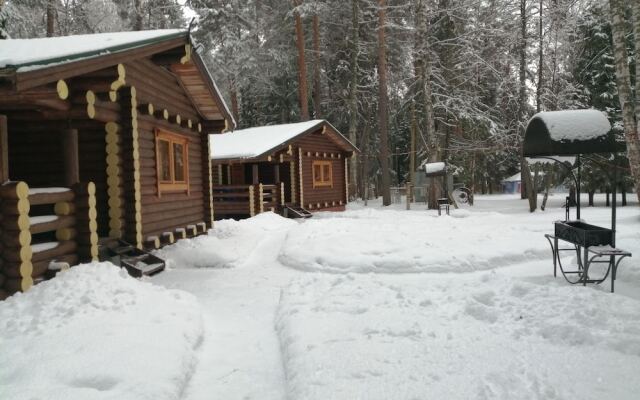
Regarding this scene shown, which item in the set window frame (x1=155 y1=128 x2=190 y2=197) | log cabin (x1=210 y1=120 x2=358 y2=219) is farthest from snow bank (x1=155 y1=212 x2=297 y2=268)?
log cabin (x1=210 y1=120 x2=358 y2=219)

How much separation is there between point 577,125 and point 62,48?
767cm

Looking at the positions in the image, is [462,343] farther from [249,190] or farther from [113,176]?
[249,190]

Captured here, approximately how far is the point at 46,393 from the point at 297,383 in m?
1.91

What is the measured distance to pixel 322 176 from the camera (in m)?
23.2

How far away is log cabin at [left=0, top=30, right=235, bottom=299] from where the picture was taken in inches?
213

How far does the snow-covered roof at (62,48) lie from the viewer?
5.13m

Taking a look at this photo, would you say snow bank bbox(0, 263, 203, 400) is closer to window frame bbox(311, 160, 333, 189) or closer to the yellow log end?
the yellow log end

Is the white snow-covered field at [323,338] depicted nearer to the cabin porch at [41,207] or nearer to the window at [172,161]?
the cabin porch at [41,207]

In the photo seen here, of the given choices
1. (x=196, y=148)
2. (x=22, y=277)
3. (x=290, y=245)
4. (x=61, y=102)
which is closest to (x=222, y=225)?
(x=196, y=148)

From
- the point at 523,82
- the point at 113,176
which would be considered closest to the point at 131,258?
the point at 113,176

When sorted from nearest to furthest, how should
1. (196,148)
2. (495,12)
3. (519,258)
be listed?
(519,258), (196,148), (495,12)

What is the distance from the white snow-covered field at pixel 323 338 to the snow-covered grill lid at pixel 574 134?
6.50 feet

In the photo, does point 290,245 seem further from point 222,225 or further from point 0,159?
point 0,159

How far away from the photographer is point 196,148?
1283 centimetres
